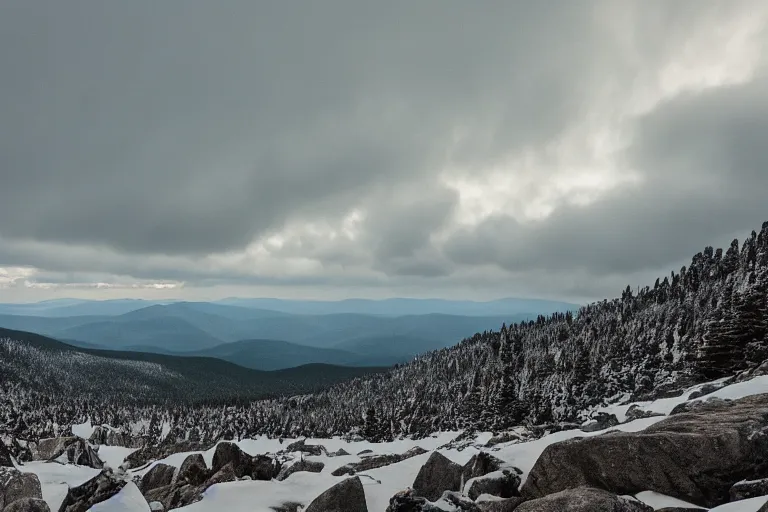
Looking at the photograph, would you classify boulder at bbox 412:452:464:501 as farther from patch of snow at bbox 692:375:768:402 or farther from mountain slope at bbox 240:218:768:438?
mountain slope at bbox 240:218:768:438

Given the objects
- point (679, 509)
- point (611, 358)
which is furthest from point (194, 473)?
point (611, 358)

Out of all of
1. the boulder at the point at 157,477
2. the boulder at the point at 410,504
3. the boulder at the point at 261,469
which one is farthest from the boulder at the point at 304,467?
the boulder at the point at 410,504

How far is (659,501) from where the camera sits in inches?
534

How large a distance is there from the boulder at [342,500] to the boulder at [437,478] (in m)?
4.04

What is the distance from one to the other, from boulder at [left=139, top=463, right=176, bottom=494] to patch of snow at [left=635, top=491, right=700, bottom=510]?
35.4 m

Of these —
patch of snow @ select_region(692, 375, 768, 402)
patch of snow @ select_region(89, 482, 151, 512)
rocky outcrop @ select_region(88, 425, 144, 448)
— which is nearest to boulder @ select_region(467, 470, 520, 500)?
patch of snow @ select_region(89, 482, 151, 512)

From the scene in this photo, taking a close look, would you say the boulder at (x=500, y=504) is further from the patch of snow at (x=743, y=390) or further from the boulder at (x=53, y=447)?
the boulder at (x=53, y=447)

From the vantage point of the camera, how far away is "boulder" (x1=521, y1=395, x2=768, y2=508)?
1375 cm

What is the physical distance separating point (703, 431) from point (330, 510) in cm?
1579

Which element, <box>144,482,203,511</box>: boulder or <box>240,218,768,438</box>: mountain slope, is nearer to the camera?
<box>144,482,203,511</box>: boulder

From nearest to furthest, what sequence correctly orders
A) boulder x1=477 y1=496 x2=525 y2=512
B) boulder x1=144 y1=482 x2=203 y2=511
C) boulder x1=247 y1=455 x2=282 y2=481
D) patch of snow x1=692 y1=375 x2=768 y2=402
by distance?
boulder x1=477 y1=496 x2=525 y2=512 < boulder x1=144 y1=482 x2=203 y2=511 < patch of snow x1=692 y1=375 x2=768 y2=402 < boulder x1=247 y1=455 x2=282 y2=481

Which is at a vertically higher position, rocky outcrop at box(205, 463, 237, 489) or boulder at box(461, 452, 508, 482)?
boulder at box(461, 452, 508, 482)

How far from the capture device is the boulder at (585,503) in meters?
11.7

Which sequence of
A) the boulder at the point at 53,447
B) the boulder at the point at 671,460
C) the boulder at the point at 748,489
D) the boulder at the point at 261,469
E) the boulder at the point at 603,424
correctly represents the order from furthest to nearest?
the boulder at the point at 53,447 < the boulder at the point at 603,424 < the boulder at the point at 261,469 < the boulder at the point at 671,460 < the boulder at the point at 748,489
